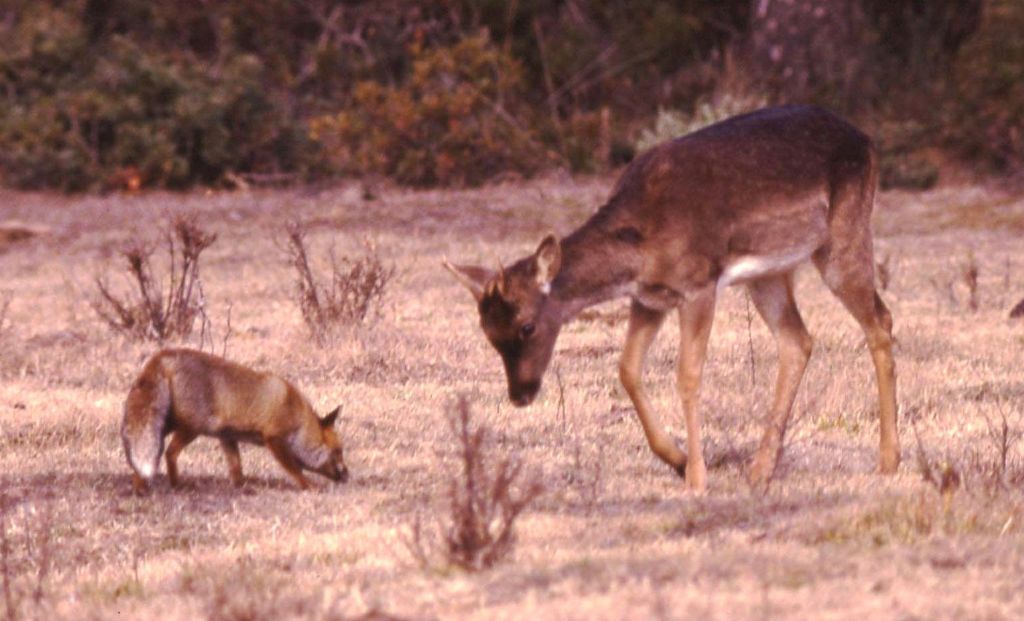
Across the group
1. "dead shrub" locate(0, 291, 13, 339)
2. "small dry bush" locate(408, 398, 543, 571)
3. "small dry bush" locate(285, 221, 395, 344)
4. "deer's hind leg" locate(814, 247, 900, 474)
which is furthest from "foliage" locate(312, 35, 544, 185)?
"small dry bush" locate(408, 398, 543, 571)

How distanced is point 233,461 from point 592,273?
1.87 metres

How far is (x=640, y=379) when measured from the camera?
27.9 ft

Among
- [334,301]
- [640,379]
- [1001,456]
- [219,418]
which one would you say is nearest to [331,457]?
[219,418]

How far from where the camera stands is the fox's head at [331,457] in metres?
8.67

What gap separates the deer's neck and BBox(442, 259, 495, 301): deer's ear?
295 millimetres

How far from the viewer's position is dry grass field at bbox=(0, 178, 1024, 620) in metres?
6.16

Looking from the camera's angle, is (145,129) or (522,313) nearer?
(522,313)

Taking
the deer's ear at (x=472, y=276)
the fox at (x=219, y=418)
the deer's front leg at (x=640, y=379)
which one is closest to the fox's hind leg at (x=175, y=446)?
the fox at (x=219, y=418)

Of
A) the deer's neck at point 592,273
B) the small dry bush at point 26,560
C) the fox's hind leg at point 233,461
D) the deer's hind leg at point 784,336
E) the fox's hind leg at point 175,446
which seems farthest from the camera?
the deer's hind leg at point 784,336

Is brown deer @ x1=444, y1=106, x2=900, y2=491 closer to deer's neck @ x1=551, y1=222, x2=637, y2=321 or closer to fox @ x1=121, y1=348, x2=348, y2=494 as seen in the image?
deer's neck @ x1=551, y1=222, x2=637, y2=321

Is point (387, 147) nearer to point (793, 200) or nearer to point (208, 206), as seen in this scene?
point (208, 206)

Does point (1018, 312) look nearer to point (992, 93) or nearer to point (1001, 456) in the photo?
point (1001, 456)

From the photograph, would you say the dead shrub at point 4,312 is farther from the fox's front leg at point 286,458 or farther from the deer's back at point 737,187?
the deer's back at point 737,187

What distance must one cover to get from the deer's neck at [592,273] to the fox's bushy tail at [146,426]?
177cm
